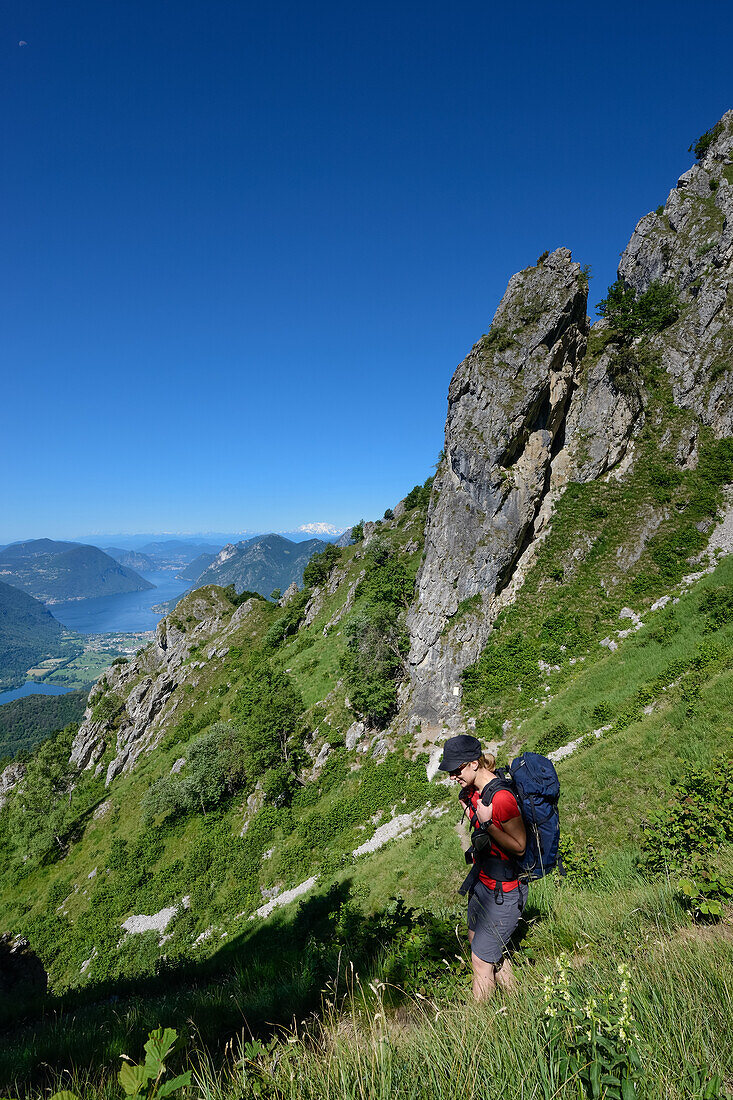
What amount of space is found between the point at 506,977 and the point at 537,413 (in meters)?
31.6

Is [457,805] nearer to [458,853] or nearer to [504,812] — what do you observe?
[458,853]

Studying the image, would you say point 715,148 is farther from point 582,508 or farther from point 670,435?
point 582,508

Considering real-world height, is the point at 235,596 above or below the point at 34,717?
above

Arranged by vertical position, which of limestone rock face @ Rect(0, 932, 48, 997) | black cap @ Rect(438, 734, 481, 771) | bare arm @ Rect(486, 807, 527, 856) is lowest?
limestone rock face @ Rect(0, 932, 48, 997)

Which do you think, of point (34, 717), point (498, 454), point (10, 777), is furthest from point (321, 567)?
point (34, 717)

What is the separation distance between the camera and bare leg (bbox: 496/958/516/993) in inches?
134

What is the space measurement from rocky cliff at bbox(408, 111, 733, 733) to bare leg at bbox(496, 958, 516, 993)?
910 inches

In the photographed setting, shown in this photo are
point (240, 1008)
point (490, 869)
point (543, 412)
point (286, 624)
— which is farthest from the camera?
point (286, 624)

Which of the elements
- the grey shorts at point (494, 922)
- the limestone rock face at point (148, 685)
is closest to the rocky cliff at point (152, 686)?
the limestone rock face at point (148, 685)

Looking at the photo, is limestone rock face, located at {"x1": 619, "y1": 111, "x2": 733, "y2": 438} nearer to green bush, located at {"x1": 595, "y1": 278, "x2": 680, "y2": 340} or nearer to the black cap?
green bush, located at {"x1": 595, "y1": 278, "x2": 680, "y2": 340}

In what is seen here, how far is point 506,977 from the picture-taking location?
381 cm

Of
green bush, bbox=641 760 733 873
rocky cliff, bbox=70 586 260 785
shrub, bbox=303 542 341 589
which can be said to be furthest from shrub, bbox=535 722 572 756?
rocky cliff, bbox=70 586 260 785

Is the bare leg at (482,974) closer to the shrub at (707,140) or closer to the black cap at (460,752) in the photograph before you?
the black cap at (460,752)

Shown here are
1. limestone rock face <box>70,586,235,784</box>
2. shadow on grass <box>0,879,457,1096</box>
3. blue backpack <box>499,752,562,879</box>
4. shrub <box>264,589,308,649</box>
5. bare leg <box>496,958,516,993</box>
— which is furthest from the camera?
limestone rock face <box>70,586,235,784</box>
